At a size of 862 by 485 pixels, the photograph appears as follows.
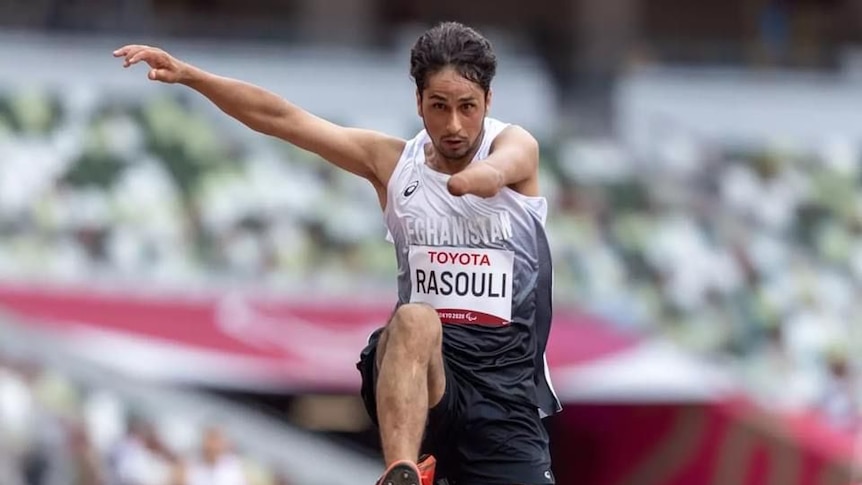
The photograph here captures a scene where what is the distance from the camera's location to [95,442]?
12.0m

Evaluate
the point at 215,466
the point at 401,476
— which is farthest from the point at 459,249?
the point at 215,466

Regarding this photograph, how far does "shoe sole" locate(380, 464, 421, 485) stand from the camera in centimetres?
546

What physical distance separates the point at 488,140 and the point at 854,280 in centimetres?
1276

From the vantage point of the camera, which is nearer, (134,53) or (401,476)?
(401,476)

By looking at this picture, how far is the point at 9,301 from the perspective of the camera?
13.2 metres

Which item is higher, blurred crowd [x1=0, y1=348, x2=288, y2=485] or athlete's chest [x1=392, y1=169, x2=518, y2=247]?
athlete's chest [x1=392, y1=169, x2=518, y2=247]

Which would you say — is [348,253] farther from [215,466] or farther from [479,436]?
[479,436]

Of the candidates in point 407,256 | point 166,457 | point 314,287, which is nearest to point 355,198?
point 314,287

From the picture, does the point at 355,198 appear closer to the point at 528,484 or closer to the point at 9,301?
the point at 9,301

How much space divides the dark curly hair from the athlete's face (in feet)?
0.08

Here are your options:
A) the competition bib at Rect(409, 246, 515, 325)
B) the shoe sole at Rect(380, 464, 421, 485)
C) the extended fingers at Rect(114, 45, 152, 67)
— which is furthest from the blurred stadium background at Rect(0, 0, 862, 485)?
the shoe sole at Rect(380, 464, 421, 485)

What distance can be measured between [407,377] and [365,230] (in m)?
10.3

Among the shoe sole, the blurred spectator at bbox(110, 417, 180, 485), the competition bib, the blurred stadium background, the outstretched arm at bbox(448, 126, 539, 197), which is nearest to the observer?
the outstretched arm at bbox(448, 126, 539, 197)

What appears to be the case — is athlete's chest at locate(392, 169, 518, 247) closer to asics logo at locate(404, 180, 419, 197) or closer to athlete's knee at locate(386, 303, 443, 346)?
asics logo at locate(404, 180, 419, 197)
